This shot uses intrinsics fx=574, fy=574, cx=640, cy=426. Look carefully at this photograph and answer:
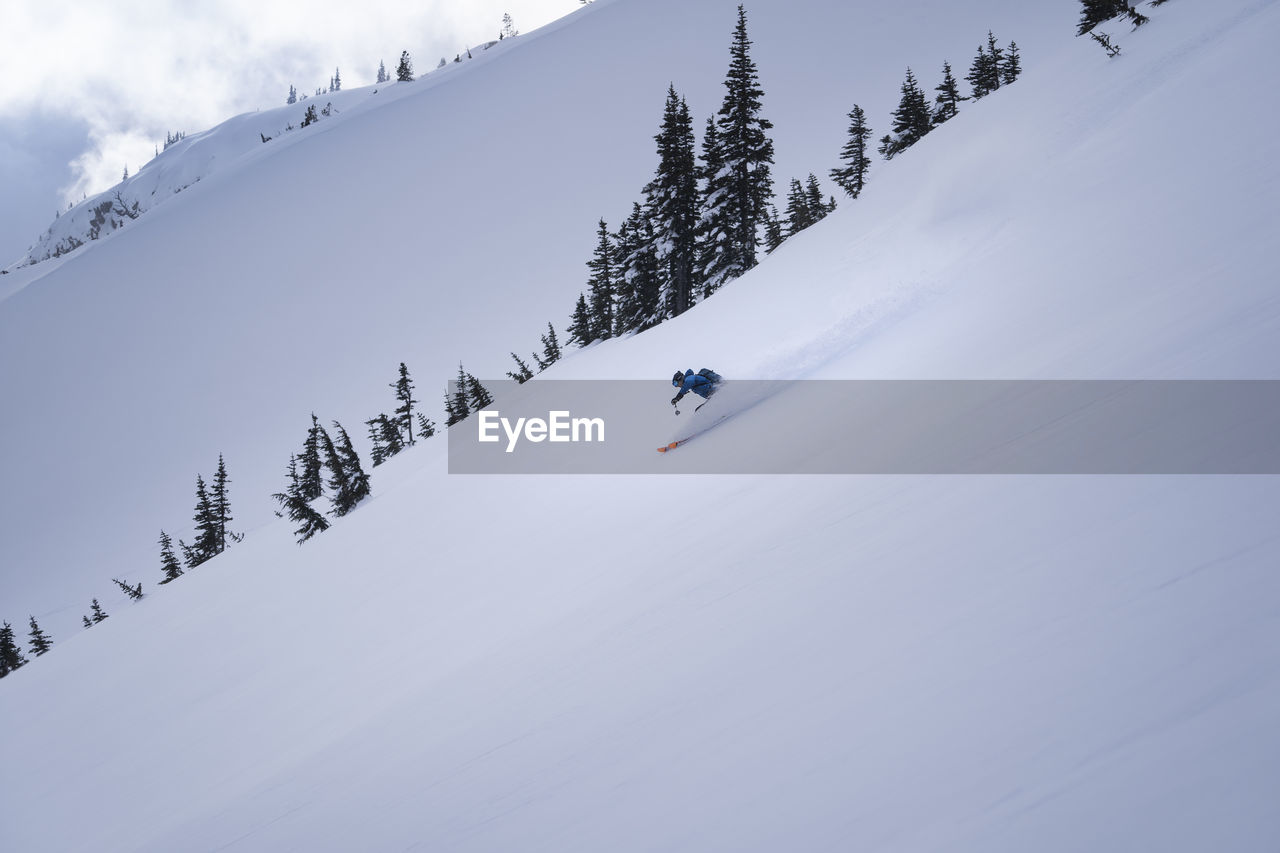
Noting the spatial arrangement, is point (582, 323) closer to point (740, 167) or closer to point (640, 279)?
point (640, 279)

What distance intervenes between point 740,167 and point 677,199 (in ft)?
12.8

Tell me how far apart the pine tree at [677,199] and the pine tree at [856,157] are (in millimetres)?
18302

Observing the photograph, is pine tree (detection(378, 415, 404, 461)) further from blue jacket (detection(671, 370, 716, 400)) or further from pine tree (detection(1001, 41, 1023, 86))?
pine tree (detection(1001, 41, 1023, 86))

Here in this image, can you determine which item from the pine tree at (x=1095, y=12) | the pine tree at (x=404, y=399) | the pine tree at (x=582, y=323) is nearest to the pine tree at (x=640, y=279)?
the pine tree at (x=582, y=323)

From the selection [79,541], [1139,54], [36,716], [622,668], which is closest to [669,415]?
[622,668]

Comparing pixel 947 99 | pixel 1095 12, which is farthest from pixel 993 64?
pixel 1095 12

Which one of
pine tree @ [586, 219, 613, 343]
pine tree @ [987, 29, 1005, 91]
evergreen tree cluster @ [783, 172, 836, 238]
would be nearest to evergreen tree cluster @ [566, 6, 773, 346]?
pine tree @ [586, 219, 613, 343]

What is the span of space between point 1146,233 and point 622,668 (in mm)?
10071

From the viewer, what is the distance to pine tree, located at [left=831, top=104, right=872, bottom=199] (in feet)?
149

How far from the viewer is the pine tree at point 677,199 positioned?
33.2m

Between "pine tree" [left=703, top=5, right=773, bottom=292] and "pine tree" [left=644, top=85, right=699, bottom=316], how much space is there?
1.28 meters

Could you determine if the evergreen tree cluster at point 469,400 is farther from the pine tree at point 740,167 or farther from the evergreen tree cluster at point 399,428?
the pine tree at point 740,167

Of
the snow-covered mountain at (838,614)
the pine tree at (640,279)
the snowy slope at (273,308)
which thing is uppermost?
the snowy slope at (273,308)

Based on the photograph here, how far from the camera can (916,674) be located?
11.2ft
